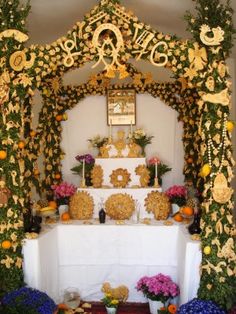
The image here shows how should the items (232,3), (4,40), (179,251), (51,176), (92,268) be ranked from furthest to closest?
(51,176)
(92,268)
(179,251)
(232,3)
(4,40)

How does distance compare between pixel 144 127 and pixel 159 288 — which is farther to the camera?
pixel 144 127

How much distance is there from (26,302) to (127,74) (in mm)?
2193

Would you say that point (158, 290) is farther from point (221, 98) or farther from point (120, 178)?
point (221, 98)

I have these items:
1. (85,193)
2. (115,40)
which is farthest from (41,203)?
(115,40)

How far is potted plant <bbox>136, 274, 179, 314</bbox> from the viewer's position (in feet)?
13.1

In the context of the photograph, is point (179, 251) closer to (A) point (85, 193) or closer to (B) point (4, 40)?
(A) point (85, 193)

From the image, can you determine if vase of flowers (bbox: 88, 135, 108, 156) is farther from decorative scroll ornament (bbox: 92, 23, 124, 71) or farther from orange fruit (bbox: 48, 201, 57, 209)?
decorative scroll ornament (bbox: 92, 23, 124, 71)

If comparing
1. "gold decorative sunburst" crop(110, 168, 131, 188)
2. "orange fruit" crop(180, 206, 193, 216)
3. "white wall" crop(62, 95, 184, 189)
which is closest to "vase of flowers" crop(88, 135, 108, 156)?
"white wall" crop(62, 95, 184, 189)

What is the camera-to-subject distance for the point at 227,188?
3.44 m

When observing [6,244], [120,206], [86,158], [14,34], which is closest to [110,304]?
[120,206]

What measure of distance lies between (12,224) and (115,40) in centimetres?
197

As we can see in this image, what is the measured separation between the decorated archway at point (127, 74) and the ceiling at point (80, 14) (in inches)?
24.9

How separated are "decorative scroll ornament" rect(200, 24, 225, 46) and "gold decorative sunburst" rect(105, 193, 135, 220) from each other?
2.08m

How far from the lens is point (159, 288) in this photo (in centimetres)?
400
